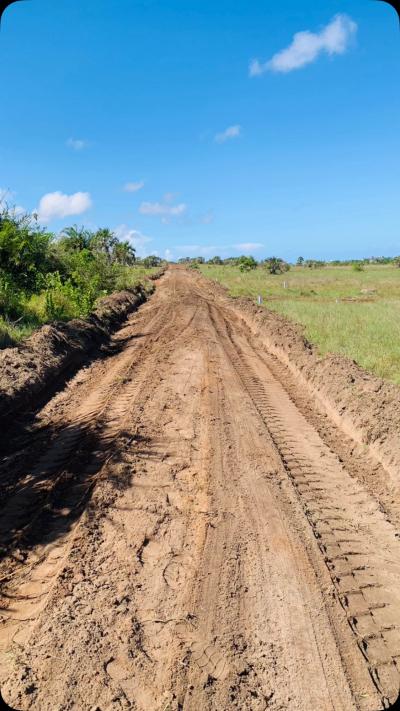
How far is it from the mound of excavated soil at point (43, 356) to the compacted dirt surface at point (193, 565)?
0.56m

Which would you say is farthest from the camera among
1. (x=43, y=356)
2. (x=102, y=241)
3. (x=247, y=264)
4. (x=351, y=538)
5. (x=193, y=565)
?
(x=247, y=264)

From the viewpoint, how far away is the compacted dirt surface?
2.96 meters

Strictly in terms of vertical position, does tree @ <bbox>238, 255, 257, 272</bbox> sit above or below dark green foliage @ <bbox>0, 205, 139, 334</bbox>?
above

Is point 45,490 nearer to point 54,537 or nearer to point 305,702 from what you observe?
point 54,537

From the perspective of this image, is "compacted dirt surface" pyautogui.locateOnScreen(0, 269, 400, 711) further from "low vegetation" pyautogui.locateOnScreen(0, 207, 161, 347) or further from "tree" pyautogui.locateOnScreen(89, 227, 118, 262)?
"tree" pyautogui.locateOnScreen(89, 227, 118, 262)

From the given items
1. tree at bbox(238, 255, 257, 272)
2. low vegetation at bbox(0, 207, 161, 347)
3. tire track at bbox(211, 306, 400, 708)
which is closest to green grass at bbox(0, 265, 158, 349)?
low vegetation at bbox(0, 207, 161, 347)

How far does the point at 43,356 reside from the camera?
33.5 ft

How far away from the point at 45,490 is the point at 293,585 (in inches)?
122

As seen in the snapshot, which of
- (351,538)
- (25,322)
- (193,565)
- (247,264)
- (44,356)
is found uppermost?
(247,264)

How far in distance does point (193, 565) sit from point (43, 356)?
7.35 metres

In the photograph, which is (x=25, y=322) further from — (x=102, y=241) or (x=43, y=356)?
(x=102, y=241)

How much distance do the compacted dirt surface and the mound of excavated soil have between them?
0.56 meters

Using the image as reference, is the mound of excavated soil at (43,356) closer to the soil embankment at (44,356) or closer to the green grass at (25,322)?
the soil embankment at (44,356)

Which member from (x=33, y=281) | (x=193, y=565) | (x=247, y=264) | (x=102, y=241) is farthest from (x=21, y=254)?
(x=247, y=264)
